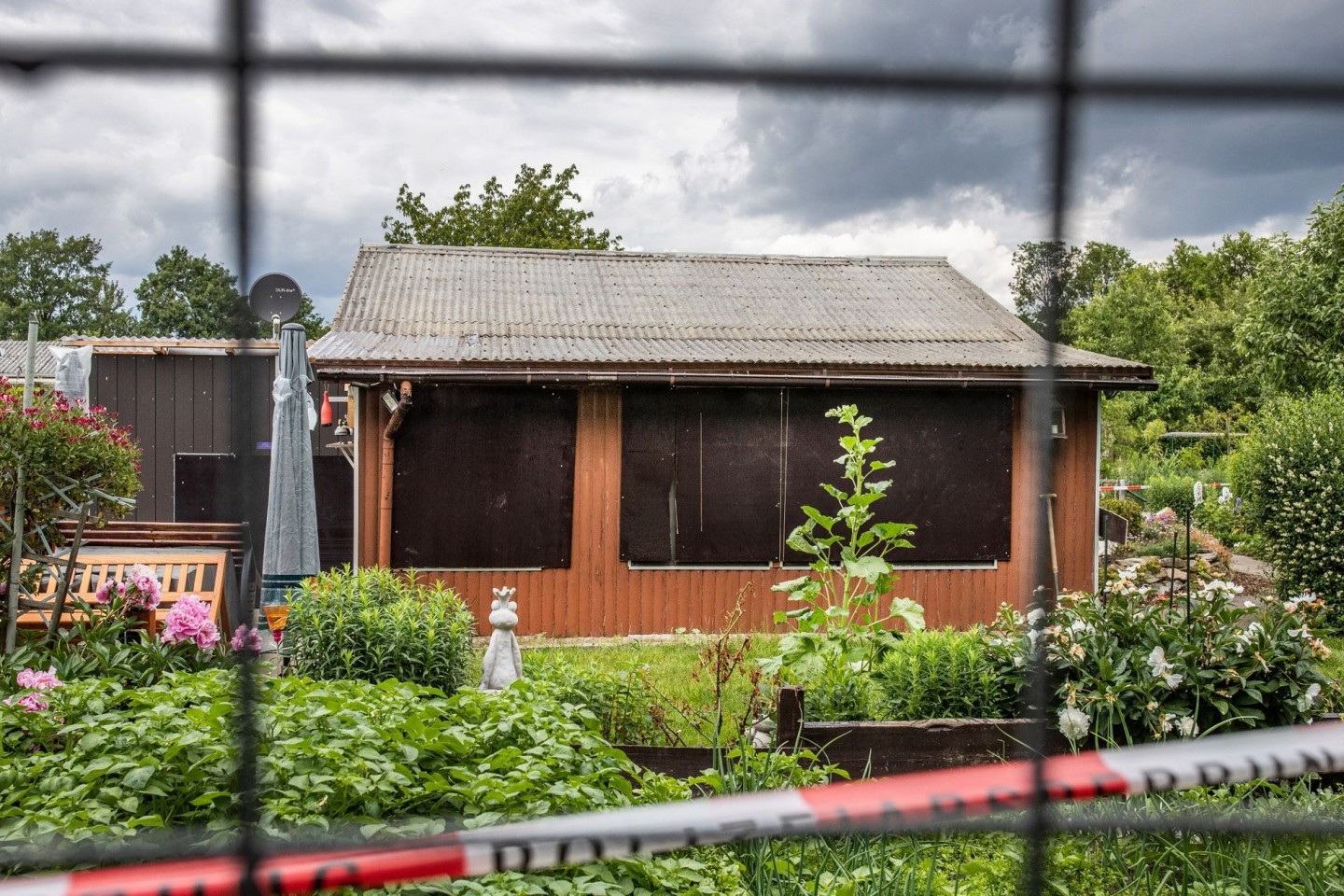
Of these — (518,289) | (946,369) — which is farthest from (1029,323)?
(518,289)

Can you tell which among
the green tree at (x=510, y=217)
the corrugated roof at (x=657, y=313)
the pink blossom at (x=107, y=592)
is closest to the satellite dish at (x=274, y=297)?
the green tree at (x=510, y=217)

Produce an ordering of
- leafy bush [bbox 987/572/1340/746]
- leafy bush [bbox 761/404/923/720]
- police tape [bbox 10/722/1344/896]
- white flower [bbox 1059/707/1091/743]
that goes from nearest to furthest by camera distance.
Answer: police tape [bbox 10/722/1344/896] → white flower [bbox 1059/707/1091/743] → leafy bush [bbox 987/572/1340/746] → leafy bush [bbox 761/404/923/720]

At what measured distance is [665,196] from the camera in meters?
0.88

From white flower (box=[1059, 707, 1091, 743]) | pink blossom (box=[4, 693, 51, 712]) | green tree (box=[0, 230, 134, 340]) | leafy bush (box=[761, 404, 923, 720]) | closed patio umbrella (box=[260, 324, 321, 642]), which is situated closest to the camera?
green tree (box=[0, 230, 134, 340])

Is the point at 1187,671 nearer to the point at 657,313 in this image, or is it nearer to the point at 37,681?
the point at 37,681

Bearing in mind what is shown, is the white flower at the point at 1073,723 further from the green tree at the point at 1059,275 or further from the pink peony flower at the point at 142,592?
the pink peony flower at the point at 142,592

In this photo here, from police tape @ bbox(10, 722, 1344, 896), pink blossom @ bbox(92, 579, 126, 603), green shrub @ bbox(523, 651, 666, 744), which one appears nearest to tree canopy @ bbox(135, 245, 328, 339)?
police tape @ bbox(10, 722, 1344, 896)

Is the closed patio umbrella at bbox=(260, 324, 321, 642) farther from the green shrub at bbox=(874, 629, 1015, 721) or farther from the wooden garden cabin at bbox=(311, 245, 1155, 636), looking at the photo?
the green shrub at bbox=(874, 629, 1015, 721)

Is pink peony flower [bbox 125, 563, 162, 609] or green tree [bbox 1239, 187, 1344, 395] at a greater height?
green tree [bbox 1239, 187, 1344, 395]

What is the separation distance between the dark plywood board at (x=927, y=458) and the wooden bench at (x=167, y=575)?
4.46 metres

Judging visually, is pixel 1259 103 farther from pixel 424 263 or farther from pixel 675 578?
pixel 424 263

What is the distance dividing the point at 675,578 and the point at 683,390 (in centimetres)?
161

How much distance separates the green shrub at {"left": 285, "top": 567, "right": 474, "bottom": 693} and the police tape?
15.3 ft

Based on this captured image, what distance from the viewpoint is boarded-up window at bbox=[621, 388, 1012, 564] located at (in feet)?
27.6
